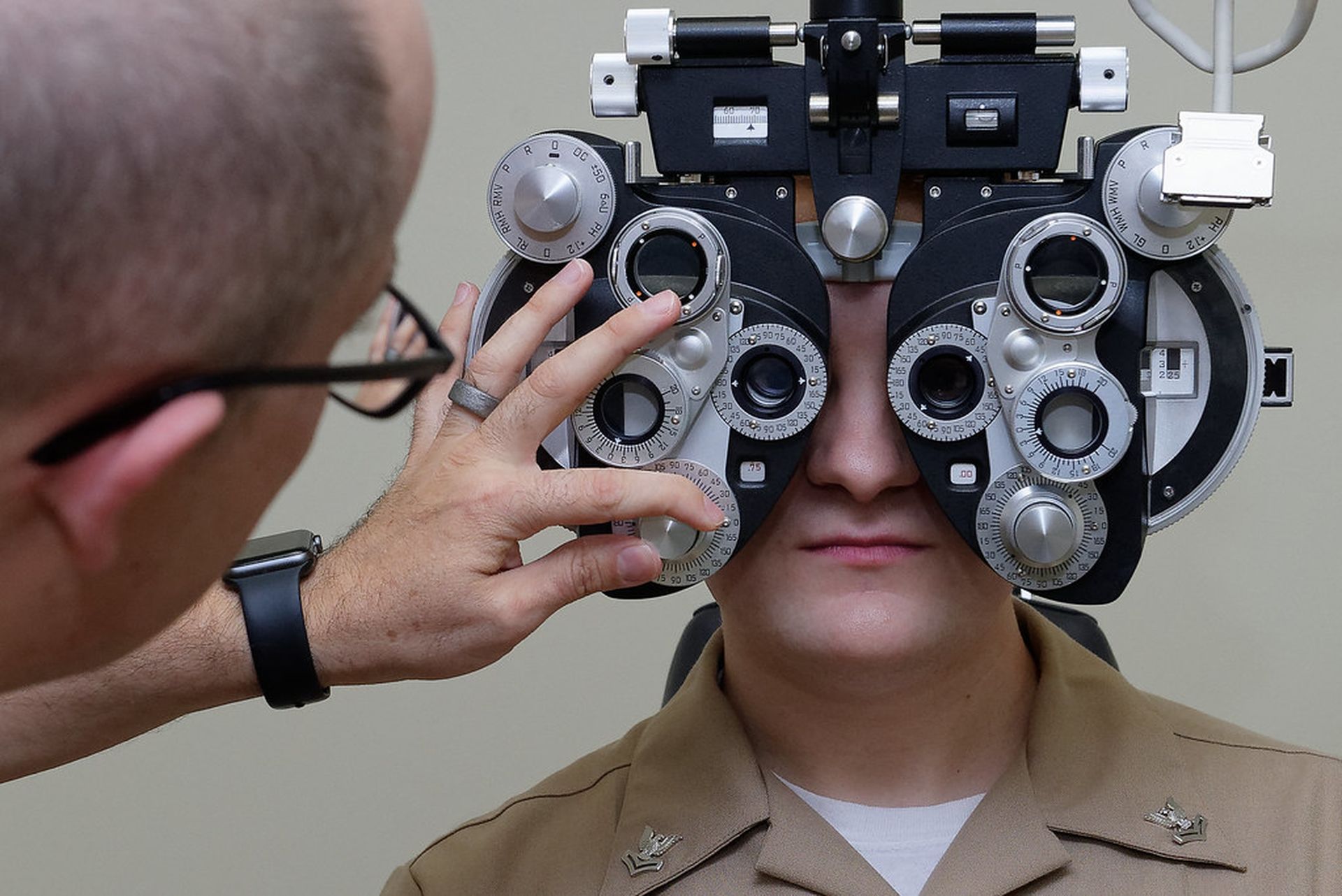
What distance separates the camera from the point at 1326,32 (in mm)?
2047

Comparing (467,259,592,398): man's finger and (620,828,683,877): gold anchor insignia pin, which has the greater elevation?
(467,259,592,398): man's finger

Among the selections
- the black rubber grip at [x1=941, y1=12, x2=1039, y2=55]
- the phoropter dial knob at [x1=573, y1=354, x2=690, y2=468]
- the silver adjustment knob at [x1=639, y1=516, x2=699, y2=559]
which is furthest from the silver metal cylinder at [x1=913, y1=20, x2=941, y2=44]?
the silver adjustment knob at [x1=639, y1=516, x2=699, y2=559]

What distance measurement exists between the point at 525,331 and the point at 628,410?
111 mm

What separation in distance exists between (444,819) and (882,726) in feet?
3.28

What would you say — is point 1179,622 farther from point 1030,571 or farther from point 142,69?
point 142,69

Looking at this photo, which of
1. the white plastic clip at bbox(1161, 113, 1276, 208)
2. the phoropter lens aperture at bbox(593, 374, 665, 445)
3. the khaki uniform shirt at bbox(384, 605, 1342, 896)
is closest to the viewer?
the white plastic clip at bbox(1161, 113, 1276, 208)

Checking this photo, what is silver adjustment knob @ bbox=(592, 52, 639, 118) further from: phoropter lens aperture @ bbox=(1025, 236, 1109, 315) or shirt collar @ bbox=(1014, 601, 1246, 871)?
shirt collar @ bbox=(1014, 601, 1246, 871)

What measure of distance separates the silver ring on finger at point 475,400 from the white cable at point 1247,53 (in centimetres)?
68

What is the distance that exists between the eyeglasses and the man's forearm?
49 centimetres

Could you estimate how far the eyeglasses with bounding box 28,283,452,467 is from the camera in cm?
71

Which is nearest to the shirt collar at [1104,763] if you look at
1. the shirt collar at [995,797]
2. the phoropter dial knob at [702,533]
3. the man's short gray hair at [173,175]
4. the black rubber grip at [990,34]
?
the shirt collar at [995,797]

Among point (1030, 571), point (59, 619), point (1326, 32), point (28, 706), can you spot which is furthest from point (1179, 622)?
point (59, 619)

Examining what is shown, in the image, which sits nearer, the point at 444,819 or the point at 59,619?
the point at 59,619

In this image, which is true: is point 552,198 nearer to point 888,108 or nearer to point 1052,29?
point 888,108
